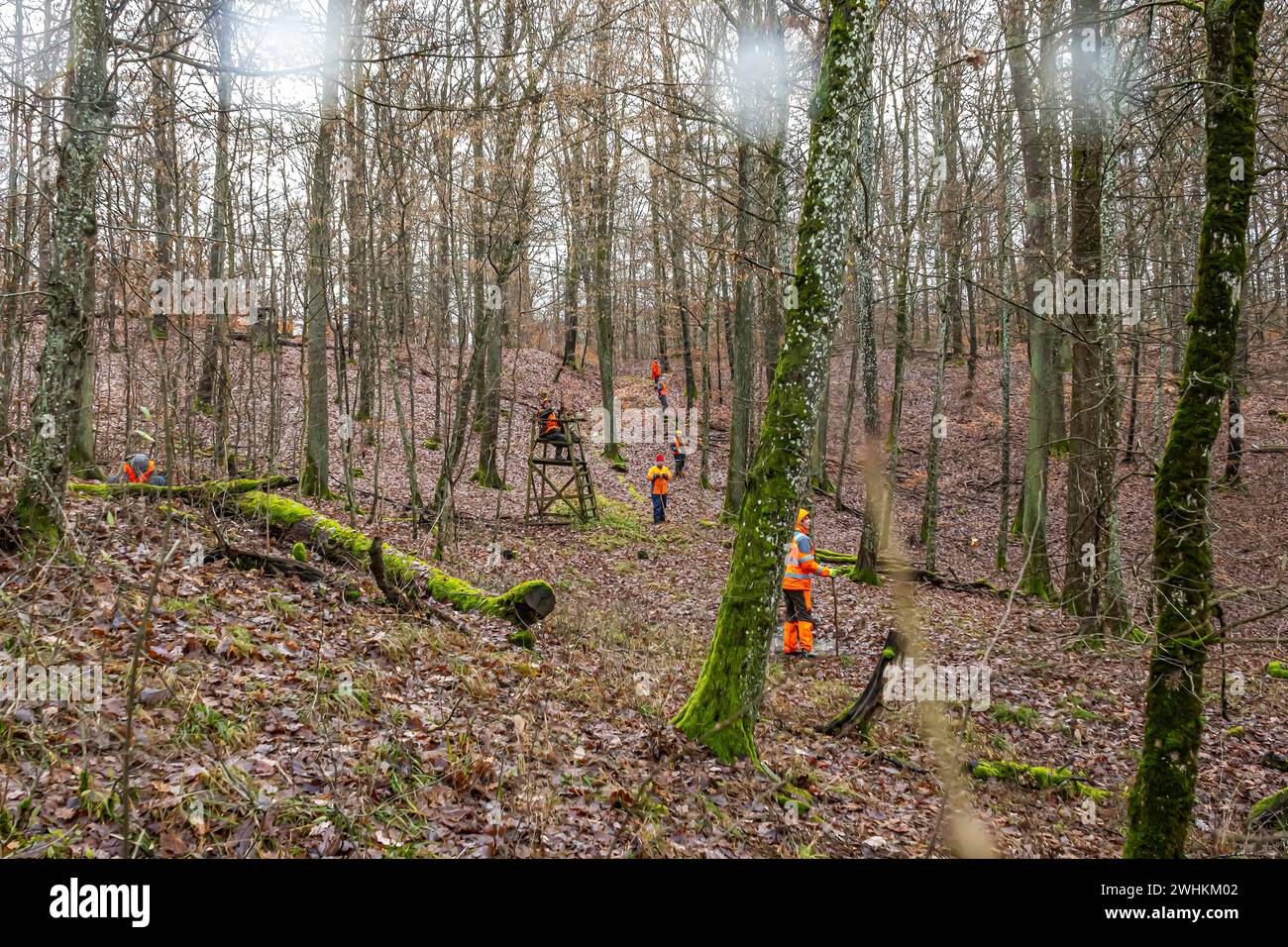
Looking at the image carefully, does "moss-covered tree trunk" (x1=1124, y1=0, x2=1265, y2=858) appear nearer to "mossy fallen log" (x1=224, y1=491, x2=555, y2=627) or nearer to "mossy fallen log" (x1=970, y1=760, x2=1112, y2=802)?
"mossy fallen log" (x1=970, y1=760, x2=1112, y2=802)

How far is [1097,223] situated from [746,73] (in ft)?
23.1

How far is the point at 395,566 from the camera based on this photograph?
25.6 ft

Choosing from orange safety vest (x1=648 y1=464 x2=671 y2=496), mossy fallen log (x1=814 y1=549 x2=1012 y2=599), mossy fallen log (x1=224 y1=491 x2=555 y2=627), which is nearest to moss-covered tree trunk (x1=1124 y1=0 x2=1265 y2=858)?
mossy fallen log (x1=224 y1=491 x2=555 y2=627)

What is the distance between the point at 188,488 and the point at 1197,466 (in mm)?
10430

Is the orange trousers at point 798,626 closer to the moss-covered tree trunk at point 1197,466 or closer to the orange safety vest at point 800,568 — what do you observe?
the orange safety vest at point 800,568

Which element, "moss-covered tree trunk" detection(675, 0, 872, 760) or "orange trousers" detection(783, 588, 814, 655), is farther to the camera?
"orange trousers" detection(783, 588, 814, 655)

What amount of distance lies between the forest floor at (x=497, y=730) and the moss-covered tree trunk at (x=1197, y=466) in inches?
7.7

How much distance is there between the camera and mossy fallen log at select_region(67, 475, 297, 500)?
7957mm

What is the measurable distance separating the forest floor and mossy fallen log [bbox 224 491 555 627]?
30cm

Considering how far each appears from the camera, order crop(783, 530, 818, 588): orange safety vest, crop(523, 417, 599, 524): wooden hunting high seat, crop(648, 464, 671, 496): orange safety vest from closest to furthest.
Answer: crop(783, 530, 818, 588): orange safety vest, crop(523, 417, 599, 524): wooden hunting high seat, crop(648, 464, 671, 496): orange safety vest

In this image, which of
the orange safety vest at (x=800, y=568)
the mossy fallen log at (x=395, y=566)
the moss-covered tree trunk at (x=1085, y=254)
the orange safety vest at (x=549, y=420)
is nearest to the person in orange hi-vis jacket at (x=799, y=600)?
the orange safety vest at (x=800, y=568)

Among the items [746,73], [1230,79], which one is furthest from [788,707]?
[746,73]

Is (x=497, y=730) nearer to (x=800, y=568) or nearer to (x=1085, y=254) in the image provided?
(x=800, y=568)
